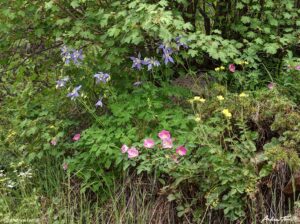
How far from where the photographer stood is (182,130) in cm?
345

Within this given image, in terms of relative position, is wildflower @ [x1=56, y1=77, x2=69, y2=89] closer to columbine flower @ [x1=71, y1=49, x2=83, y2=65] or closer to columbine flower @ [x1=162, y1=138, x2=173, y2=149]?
columbine flower @ [x1=71, y1=49, x2=83, y2=65]

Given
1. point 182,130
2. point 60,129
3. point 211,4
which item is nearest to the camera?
point 182,130

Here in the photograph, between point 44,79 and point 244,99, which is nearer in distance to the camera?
point 244,99

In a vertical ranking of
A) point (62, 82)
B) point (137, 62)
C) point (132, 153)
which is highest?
point (137, 62)

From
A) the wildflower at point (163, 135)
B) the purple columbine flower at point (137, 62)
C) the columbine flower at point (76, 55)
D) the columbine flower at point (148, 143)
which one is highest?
the columbine flower at point (76, 55)

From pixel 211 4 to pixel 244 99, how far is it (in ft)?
4.38

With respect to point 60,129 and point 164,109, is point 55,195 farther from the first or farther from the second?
point 164,109

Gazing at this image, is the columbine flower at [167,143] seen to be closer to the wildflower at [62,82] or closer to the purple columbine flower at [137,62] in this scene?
the purple columbine flower at [137,62]

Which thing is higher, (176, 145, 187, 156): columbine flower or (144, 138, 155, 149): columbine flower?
(144, 138, 155, 149): columbine flower

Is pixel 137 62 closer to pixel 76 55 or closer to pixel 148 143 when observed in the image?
pixel 76 55

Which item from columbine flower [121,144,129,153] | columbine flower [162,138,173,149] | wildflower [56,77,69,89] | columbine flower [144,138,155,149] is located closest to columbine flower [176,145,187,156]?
columbine flower [162,138,173,149]

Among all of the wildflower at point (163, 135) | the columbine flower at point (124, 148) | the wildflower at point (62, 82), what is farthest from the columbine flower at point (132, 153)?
the wildflower at point (62, 82)

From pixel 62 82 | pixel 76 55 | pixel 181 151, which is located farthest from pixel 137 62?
pixel 181 151

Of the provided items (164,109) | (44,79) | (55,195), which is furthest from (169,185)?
(44,79)
